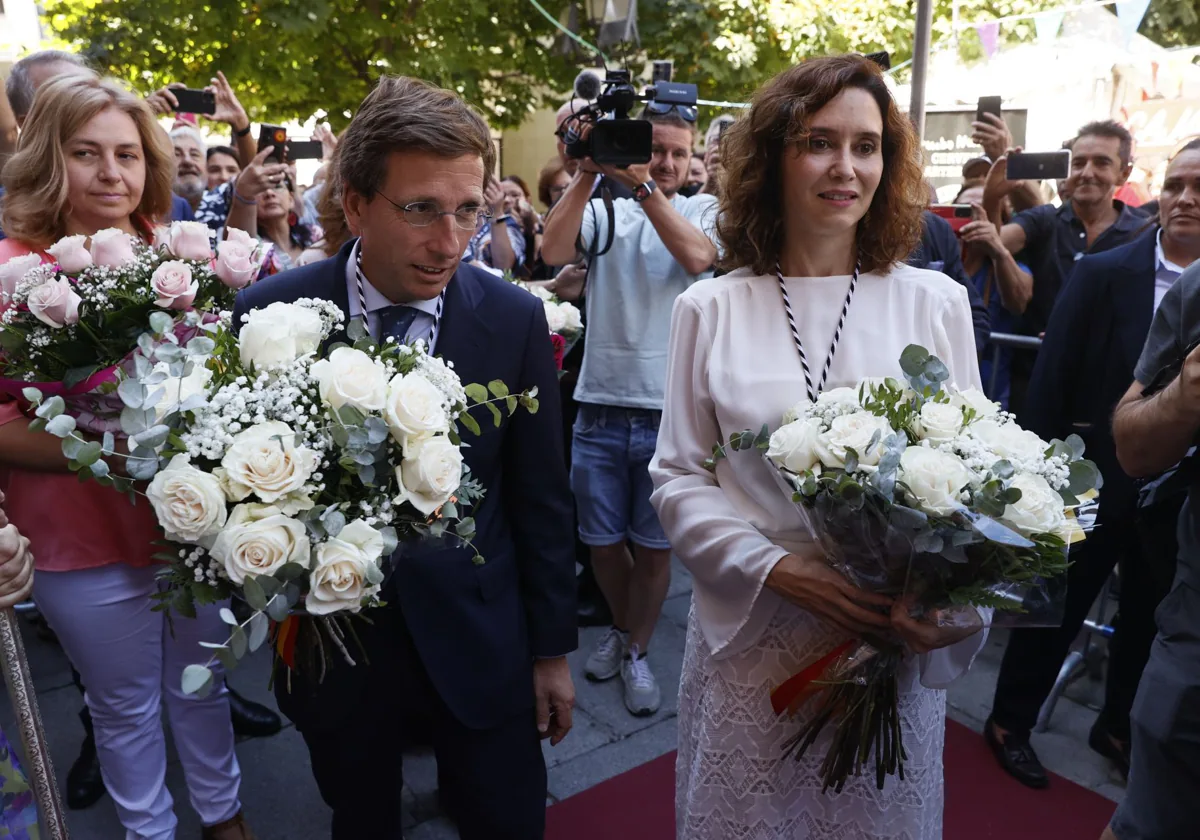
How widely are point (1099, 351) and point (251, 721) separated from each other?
3533 mm

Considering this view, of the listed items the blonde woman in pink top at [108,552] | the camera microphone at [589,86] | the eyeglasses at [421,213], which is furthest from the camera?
the camera microphone at [589,86]

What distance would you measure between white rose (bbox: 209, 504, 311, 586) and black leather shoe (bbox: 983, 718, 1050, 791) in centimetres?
306

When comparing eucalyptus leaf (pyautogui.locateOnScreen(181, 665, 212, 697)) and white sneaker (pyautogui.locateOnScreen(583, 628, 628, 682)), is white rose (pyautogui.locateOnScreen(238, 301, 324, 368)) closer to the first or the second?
eucalyptus leaf (pyautogui.locateOnScreen(181, 665, 212, 697))

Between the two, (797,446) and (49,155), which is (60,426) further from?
(49,155)

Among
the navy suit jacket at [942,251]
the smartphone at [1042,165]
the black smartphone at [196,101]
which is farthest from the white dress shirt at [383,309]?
the smartphone at [1042,165]

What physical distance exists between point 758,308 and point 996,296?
3.82m

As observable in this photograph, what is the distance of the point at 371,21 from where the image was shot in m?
11.3

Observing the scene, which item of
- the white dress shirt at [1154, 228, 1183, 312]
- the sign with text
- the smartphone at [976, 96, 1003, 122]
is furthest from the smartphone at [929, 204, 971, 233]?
the white dress shirt at [1154, 228, 1183, 312]

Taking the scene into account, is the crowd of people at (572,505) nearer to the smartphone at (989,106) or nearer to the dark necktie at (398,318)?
the dark necktie at (398,318)

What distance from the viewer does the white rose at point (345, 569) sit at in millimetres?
1415

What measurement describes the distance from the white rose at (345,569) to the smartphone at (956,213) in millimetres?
4261

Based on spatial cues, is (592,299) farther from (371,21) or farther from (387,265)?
(371,21)

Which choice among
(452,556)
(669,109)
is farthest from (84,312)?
(669,109)

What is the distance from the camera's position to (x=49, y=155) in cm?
265
